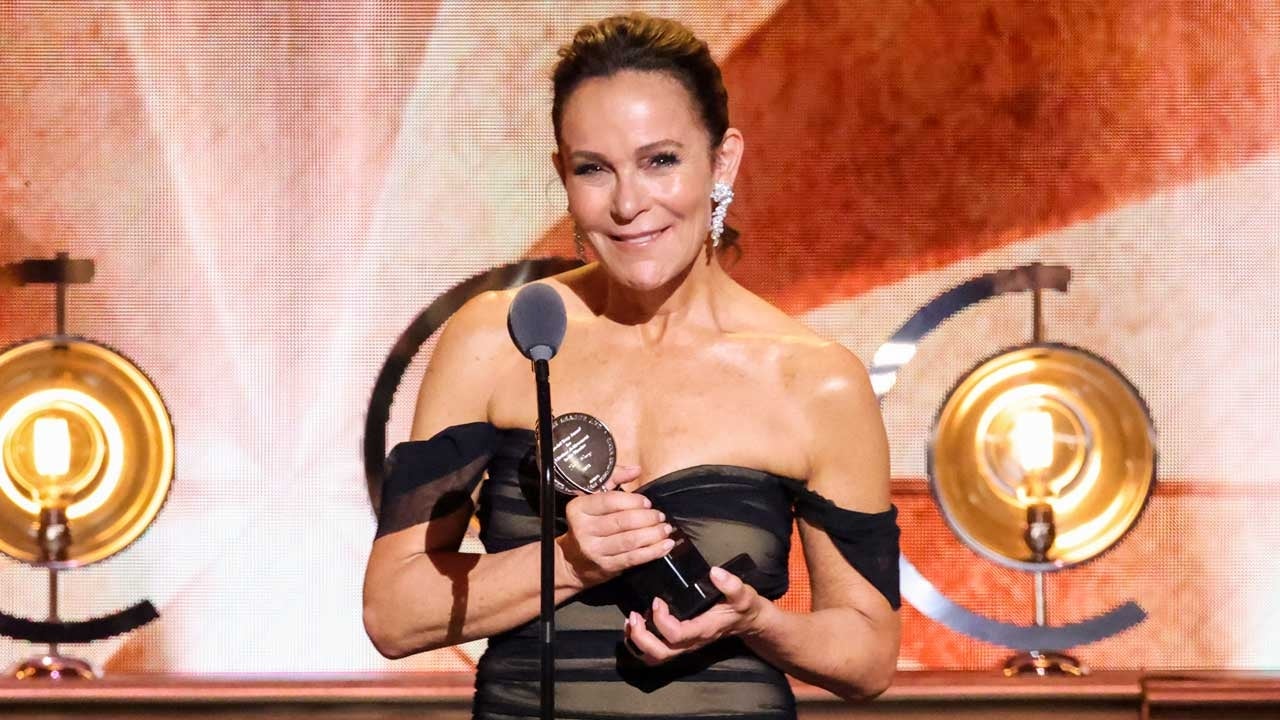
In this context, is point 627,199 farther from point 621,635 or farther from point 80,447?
point 80,447

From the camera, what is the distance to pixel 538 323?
4.44 ft

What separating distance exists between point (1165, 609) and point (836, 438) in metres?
1.83

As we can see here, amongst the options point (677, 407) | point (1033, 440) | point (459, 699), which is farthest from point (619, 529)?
point (1033, 440)

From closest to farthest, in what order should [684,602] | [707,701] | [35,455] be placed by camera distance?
[684,602]
[707,701]
[35,455]

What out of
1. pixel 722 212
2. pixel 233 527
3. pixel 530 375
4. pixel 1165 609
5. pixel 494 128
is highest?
pixel 494 128

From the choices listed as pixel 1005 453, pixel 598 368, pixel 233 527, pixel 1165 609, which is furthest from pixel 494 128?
pixel 1165 609

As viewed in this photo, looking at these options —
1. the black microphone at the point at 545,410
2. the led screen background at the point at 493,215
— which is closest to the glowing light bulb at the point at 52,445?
the led screen background at the point at 493,215

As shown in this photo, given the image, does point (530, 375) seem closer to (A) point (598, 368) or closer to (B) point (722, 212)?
(A) point (598, 368)

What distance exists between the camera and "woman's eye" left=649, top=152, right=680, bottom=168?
180 cm

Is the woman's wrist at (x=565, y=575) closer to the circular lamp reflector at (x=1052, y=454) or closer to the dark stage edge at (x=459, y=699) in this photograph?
the dark stage edge at (x=459, y=699)

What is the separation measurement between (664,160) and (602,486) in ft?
1.47

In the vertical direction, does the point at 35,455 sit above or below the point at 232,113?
below

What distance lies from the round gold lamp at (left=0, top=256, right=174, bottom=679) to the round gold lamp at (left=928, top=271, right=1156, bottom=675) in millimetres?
1704

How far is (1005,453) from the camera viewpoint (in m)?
3.34
